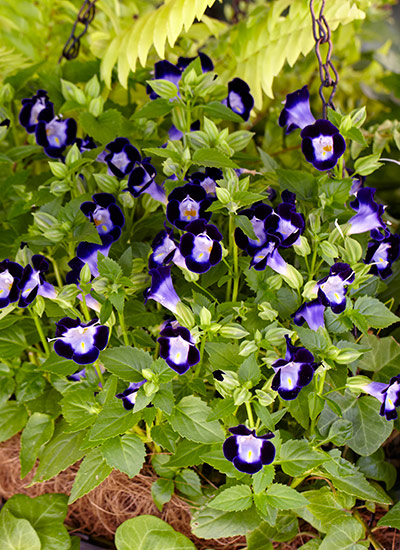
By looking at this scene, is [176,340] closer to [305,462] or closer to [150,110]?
[305,462]

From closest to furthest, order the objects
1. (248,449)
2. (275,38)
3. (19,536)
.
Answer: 1. (248,449)
2. (19,536)
3. (275,38)

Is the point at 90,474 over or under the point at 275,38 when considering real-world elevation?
under

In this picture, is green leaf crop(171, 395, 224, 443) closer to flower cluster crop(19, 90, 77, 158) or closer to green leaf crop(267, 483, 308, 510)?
green leaf crop(267, 483, 308, 510)

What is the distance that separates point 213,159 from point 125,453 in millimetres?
369

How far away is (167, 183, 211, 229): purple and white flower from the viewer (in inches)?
25.4

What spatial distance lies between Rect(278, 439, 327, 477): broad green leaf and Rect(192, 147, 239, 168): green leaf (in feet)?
1.11

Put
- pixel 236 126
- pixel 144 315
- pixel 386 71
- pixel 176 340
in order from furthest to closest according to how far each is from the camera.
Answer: pixel 386 71
pixel 236 126
pixel 144 315
pixel 176 340

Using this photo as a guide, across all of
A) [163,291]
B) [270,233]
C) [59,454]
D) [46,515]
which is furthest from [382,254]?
[46,515]

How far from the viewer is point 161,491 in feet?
2.40

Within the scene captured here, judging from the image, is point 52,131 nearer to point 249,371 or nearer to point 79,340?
point 79,340

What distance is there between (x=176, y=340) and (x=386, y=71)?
1.35 meters

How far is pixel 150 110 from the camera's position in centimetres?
76

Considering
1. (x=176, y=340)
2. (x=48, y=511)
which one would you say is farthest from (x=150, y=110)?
(x=48, y=511)

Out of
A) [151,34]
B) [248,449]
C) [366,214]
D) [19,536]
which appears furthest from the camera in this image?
[151,34]
